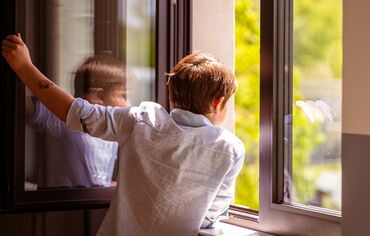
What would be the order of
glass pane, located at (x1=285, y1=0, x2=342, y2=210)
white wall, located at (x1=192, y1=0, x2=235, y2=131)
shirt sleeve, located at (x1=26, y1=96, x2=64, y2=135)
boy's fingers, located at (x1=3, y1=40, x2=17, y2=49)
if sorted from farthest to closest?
white wall, located at (x1=192, y1=0, x2=235, y2=131), shirt sleeve, located at (x1=26, y1=96, x2=64, y2=135), boy's fingers, located at (x1=3, y1=40, x2=17, y2=49), glass pane, located at (x1=285, y1=0, x2=342, y2=210)

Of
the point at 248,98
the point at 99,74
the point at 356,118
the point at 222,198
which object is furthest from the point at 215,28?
the point at 356,118

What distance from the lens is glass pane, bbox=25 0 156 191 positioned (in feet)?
6.33

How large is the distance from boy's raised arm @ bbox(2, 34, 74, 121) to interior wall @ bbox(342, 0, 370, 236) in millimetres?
846

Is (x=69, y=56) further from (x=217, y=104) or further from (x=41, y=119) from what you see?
Result: (x=217, y=104)

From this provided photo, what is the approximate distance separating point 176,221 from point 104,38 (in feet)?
2.44

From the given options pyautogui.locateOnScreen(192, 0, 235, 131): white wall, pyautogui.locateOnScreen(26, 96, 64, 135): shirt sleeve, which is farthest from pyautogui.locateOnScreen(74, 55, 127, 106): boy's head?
pyautogui.locateOnScreen(192, 0, 235, 131): white wall

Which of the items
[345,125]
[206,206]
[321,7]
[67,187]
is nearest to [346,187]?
[345,125]

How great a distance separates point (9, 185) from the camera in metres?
1.86

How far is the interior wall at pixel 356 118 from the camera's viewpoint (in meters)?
1.33

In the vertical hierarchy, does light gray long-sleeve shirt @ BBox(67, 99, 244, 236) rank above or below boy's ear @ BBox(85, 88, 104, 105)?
below

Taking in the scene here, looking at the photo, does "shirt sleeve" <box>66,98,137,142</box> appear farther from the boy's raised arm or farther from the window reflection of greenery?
the window reflection of greenery

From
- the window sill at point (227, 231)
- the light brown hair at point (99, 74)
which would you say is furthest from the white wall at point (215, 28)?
the window sill at point (227, 231)

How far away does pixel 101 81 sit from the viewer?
2.04 meters

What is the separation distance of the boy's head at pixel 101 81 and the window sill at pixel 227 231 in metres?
0.58
